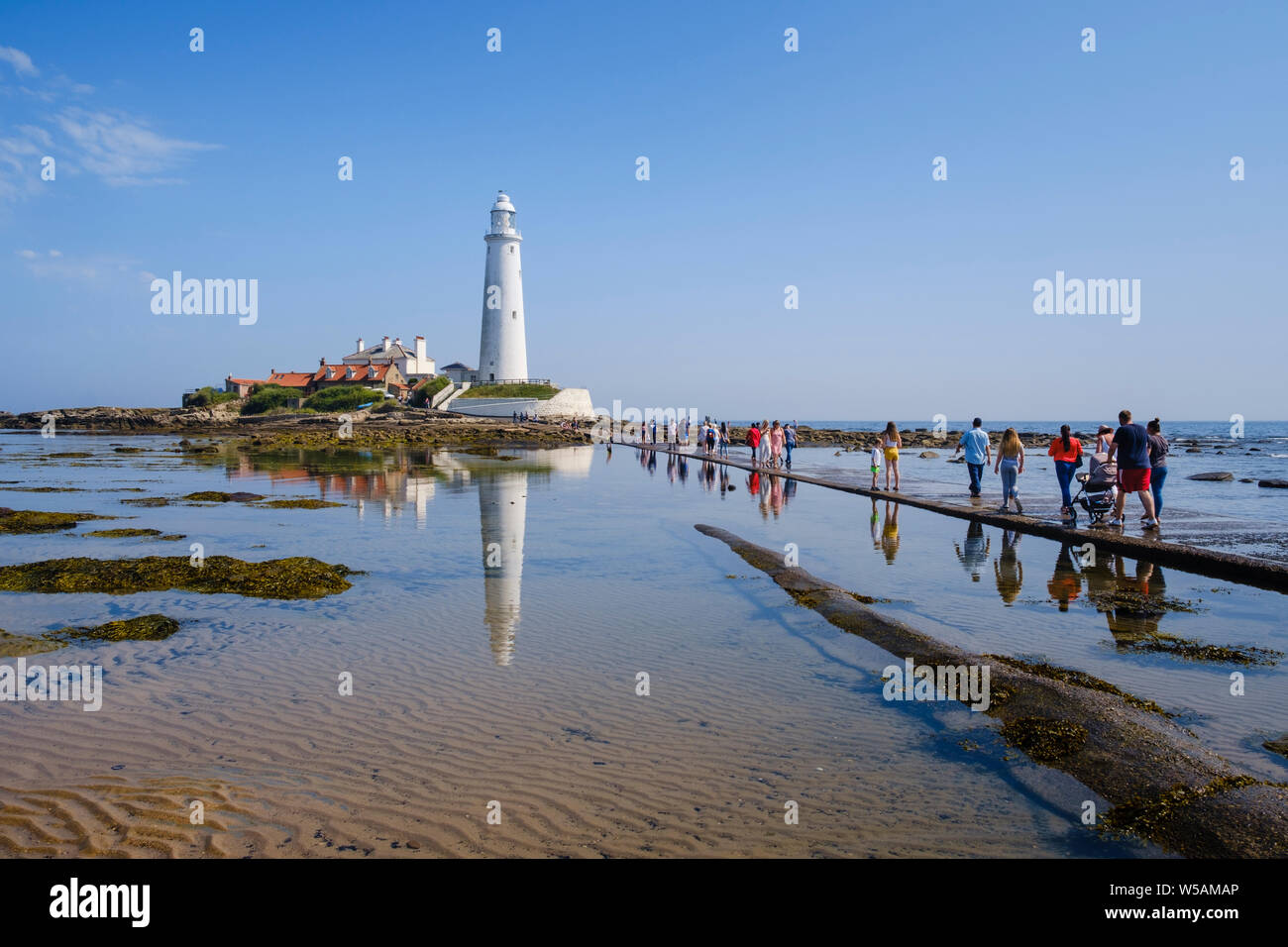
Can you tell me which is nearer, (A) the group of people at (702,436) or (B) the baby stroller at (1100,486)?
(B) the baby stroller at (1100,486)

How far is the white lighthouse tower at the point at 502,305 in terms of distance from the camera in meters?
77.9

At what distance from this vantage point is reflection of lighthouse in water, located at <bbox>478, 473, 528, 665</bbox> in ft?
29.9

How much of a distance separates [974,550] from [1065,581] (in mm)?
3068

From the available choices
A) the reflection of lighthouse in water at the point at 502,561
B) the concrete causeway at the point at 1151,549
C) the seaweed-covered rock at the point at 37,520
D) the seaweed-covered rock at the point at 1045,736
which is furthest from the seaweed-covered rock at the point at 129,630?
the concrete causeway at the point at 1151,549

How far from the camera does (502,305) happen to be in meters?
79.2

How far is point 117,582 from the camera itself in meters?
11.6

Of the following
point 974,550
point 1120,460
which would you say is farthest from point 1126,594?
point 1120,460

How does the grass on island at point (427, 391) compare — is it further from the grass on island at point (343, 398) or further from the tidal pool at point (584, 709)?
the tidal pool at point (584, 709)

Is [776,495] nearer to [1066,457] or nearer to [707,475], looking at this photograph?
[707,475]

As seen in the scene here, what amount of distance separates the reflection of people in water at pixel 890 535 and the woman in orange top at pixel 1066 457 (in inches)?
142

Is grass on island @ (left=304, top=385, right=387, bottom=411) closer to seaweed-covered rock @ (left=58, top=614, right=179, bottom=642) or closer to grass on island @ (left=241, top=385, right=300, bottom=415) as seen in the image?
grass on island @ (left=241, top=385, right=300, bottom=415)

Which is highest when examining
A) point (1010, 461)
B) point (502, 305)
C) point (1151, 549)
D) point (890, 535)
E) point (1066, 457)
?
point (502, 305)

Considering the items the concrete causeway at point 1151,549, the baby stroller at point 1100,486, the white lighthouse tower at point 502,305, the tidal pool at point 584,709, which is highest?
the white lighthouse tower at point 502,305

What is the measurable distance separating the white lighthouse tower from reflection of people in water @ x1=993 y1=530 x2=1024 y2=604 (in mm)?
69433
